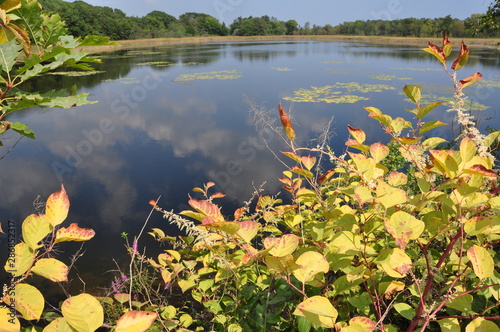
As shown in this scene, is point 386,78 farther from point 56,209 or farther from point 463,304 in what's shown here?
point 56,209

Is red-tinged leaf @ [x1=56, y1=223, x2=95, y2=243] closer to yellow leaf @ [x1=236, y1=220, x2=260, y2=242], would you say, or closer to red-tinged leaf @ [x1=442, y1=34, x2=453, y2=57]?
yellow leaf @ [x1=236, y1=220, x2=260, y2=242]

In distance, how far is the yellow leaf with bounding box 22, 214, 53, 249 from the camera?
2.13 ft

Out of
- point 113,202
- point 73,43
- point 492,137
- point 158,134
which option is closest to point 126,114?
point 158,134

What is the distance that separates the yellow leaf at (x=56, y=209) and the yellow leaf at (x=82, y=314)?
190mm

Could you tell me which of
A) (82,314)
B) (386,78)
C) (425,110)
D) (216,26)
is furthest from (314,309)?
(216,26)

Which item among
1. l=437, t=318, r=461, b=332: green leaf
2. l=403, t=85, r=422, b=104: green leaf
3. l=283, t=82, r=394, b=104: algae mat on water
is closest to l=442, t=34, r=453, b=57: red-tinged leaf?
l=403, t=85, r=422, b=104: green leaf

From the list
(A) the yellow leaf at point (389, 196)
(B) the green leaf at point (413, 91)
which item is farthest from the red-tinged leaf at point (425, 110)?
(A) the yellow leaf at point (389, 196)

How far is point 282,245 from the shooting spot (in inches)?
27.9

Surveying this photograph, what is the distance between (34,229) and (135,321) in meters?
0.29

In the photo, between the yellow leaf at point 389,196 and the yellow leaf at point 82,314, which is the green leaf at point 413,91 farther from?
the yellow leaf at point 82,314

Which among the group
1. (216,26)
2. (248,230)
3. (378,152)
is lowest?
(248,230)

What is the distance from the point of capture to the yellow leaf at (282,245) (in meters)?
0.69

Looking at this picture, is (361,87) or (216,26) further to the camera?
(216,26)

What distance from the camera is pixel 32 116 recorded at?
9.08 metres
